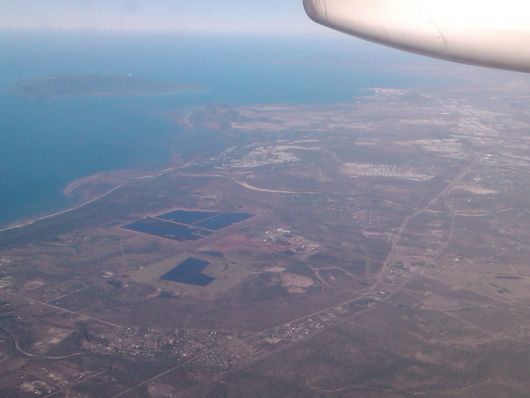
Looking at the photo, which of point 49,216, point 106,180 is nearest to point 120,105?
point 106,180

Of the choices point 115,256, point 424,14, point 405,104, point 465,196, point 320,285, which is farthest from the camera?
point 405,104

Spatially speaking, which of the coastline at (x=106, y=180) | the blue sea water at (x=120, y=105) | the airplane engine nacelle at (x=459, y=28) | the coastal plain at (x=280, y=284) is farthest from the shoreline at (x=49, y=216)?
the airplane engine nacelle at (x=459, y=28)

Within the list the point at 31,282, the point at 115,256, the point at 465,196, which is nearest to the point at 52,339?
the point at 31,282

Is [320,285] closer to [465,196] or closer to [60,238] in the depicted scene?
[60,238]

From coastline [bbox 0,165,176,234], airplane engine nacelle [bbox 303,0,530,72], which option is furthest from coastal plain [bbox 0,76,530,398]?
airplane engine nacelle [bbox 303,0,530,72]

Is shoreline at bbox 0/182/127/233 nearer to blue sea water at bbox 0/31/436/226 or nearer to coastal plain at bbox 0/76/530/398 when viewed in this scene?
coastal plain at bbox 0/76/530/398

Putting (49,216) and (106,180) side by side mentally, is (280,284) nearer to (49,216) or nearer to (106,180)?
(49,216)

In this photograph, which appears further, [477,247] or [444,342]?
[477,247]
